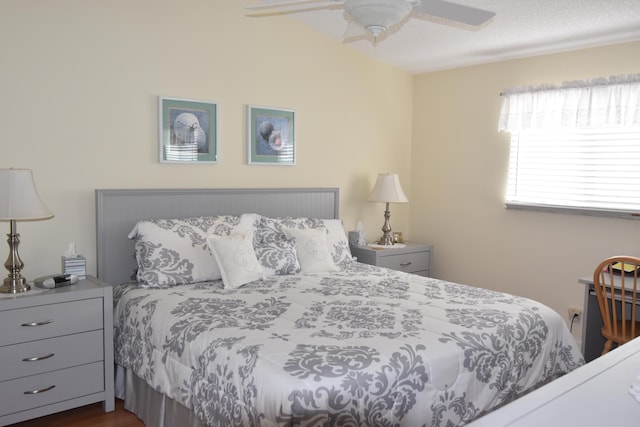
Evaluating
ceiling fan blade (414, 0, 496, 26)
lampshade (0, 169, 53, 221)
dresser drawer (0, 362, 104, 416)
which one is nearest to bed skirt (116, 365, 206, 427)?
dresser drawer (0, 362, 104, 416)

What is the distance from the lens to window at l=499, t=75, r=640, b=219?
11.3ft

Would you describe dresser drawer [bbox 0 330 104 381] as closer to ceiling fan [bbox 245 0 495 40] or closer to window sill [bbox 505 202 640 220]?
ceiling fan [bbox 245 0 495 40]

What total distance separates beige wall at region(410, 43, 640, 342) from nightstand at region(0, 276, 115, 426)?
2970 mm

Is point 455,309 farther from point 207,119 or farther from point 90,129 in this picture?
point 90,129

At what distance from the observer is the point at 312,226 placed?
3.73m

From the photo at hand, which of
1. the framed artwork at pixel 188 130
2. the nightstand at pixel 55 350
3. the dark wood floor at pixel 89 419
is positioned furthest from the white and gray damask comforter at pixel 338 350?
the framed artwork at pixel 188 130

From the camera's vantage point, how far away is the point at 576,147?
12.2 ft

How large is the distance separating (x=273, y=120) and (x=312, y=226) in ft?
2.84

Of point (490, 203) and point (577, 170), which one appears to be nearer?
point (577, 170)

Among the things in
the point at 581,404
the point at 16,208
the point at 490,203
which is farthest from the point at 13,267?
the point at 490,203

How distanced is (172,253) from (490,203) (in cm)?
262

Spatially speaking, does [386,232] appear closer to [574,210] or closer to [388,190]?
[388,190]

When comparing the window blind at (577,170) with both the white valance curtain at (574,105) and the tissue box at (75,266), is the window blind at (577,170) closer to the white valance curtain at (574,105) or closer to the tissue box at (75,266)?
the white valance curtain at (574,105)

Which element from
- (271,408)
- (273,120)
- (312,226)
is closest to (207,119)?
(273,120)
